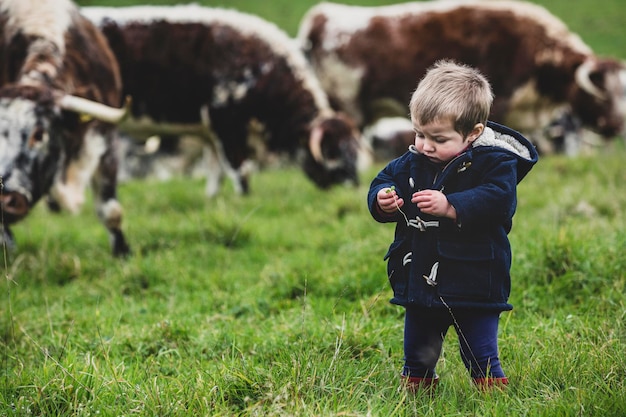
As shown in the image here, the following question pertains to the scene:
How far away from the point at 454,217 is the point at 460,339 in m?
0.53

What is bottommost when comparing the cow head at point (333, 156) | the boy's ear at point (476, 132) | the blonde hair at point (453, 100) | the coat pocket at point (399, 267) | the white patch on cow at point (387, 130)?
the white patch on cow at point (387, 130)

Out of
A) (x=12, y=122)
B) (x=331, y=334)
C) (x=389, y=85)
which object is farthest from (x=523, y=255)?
(x=389, y=85)

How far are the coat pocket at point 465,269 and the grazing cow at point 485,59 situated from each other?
26.5ft

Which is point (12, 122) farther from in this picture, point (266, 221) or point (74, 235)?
point (266, 221)

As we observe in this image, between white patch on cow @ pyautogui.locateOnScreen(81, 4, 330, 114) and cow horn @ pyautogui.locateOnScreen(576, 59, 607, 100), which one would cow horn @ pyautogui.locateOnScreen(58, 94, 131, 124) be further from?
cow horn @ pyautogui.locateOnScreen(576, 59, 607, 100)

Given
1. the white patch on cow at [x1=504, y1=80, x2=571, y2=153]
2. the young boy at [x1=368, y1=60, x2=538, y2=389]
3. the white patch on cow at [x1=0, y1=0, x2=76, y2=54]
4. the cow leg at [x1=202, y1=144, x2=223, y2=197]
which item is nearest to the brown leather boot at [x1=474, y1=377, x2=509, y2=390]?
the young boy at [x1=368, y1=60, x2=538, y2=389]

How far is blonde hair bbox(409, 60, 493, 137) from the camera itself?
2.57 m

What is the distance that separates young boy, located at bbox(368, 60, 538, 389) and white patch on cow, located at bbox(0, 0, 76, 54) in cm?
427

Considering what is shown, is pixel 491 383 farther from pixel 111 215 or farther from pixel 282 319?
pixel 111 215

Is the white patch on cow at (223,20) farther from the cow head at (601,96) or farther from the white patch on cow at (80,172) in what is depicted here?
the cow head at (601,96)

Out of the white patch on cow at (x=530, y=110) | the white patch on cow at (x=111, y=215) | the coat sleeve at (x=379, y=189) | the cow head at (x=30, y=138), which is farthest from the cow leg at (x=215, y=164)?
the coat sleeve at (x=379, y=189)

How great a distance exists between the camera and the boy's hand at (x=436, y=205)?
2.59 m

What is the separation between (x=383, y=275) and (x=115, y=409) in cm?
215

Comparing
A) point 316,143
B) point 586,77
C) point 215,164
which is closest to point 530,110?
point 586,77
